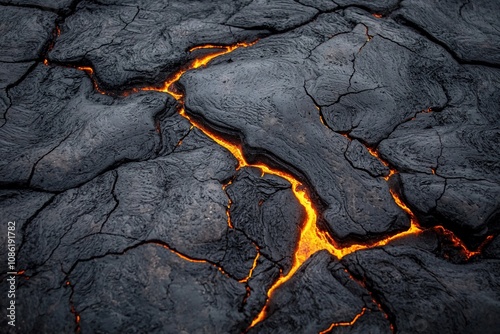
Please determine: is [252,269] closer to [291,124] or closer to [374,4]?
[291,124]

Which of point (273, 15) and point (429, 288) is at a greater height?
point (273, 15)

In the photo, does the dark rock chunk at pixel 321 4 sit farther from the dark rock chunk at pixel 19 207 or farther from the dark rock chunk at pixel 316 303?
the dark rock chunk at pixel 19 207

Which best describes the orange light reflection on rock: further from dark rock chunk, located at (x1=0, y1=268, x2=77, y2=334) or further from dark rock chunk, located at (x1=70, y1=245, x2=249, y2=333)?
dark rock chunk, located at (x1=0, y1=268, x2=77, y2=334)

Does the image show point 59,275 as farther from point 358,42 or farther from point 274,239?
point 358,42

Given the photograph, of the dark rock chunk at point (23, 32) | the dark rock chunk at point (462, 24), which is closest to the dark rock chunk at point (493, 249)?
the dark rock chunk at point (462, 24)

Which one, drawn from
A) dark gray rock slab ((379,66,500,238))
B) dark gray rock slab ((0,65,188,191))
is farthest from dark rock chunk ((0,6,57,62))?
dark gray rock slab ((379,66,500,238))

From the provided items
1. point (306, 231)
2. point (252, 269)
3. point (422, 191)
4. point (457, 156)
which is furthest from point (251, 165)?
point (457, 156)
